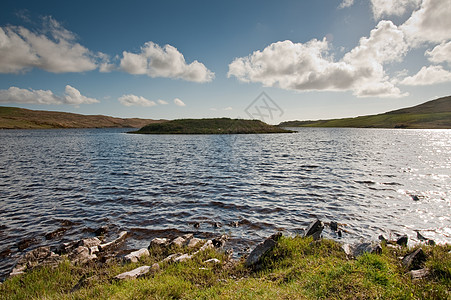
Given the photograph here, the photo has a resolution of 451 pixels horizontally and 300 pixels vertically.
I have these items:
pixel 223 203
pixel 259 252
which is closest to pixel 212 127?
pixel 223 203

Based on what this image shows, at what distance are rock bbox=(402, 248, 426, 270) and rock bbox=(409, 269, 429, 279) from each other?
614mm

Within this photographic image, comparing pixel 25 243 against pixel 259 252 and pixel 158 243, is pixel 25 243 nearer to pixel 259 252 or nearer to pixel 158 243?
pixel 158 243

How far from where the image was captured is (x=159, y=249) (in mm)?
11148

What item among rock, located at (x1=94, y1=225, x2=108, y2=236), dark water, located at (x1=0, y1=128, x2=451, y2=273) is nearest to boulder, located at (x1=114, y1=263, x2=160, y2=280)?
dark water, located at (x1=0, y1=128, x2=451, y2=273)

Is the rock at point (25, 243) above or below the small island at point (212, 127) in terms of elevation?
below

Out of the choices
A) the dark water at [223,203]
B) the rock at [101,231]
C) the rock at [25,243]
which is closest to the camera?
the rock at [25,243]

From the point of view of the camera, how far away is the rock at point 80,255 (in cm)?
1021

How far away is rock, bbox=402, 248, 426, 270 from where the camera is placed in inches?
324

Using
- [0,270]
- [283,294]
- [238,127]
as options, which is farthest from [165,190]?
[238,127]

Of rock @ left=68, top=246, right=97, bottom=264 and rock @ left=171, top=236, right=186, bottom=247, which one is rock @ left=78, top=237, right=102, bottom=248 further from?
rock @ left=171, top=236, right=186, bottom=247

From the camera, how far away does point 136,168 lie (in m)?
34.9

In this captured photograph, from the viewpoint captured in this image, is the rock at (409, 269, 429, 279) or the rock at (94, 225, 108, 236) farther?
the rock at (94, 225, 108, 236)

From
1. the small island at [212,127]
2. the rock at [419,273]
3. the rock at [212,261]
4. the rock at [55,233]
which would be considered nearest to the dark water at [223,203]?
the rock at [55,233]

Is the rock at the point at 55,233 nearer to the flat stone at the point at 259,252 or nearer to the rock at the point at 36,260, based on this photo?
the rock at the point at 36,260
